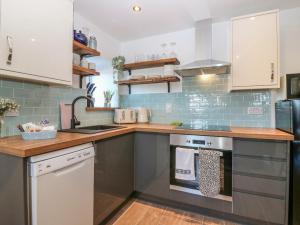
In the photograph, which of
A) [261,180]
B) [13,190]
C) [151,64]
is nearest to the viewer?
[13,190]

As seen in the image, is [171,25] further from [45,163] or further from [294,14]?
[45,163]

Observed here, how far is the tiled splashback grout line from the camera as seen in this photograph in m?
1.43

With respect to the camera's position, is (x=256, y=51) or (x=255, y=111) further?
(x=255, y=111)

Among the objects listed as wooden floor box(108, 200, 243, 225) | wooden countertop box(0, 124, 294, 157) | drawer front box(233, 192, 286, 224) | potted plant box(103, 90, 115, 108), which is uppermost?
potted plant box(103, 90, 115, 108)

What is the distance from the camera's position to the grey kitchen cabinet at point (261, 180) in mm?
1543

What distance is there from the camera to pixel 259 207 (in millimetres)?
1612

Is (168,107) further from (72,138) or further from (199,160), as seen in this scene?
(72,138)

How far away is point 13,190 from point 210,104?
2.20m

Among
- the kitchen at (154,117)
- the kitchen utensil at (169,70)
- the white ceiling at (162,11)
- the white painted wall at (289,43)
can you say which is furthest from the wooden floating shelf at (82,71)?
the white painted wall at (289,43)

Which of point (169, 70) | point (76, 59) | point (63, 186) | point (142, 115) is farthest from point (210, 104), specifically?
point (63, 186)

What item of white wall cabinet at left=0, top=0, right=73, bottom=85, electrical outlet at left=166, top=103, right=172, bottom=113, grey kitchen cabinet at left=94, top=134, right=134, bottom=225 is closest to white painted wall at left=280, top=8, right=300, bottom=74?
electrical outlet at left=166, top=103, right=172, bottom=113

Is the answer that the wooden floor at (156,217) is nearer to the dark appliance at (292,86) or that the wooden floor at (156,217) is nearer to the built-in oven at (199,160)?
the built-in oven at (199,160)

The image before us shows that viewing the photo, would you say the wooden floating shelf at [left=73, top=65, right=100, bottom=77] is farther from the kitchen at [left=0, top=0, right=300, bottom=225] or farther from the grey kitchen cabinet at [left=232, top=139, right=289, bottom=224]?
the grey kitchen cabinet at [left=232, top=139, right=289, bottom=224]

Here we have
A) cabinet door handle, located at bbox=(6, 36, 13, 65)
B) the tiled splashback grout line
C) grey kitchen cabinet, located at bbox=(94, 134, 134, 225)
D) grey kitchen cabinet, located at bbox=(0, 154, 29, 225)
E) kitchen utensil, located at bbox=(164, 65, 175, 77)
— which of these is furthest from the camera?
kitchen utensil, located at bbox=(164, 65, 175, 77)
